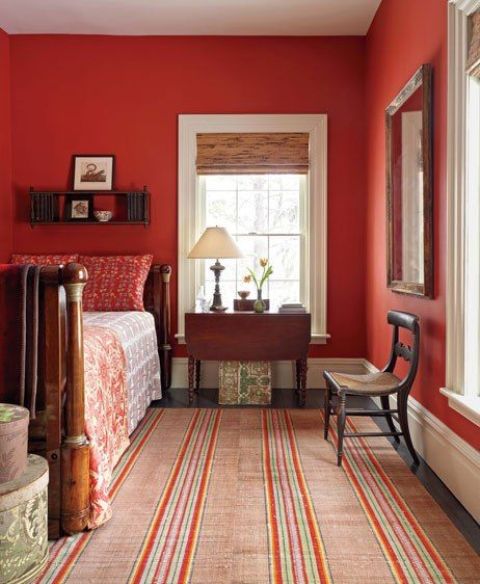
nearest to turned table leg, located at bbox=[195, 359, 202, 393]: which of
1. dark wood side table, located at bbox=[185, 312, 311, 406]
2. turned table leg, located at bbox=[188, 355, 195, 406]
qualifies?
turned table leg, located at bbox=[188, 355, 195, 406]

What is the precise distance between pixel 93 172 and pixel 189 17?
4.90 ft

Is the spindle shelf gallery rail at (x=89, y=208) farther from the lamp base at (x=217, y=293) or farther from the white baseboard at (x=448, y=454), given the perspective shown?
the white baseboard at (x=448, y=454)

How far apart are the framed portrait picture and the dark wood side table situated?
149cm

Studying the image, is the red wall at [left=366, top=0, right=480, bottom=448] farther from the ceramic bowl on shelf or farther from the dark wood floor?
the ceramic bowl on shelf

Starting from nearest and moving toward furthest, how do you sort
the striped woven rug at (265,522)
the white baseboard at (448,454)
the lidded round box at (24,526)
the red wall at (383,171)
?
the lidded round box at (24,526)
the striped woven rug at (265,522)
the white baseboard at (448,454)
the red wall at (383,171)

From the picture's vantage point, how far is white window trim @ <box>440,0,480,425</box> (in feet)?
8.11

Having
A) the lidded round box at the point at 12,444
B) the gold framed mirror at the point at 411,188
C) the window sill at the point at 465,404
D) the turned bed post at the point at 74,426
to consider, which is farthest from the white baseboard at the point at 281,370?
the lidded round box at the point at 12,444

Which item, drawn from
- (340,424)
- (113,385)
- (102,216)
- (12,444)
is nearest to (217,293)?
(102,216)

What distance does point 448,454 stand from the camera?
259 cm

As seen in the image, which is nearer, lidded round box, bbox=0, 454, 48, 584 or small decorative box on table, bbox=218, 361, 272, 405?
lidded round box, bbox=0, 454, 48, 584

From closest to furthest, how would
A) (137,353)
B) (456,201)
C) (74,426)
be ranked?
(74,426) < (456,201) < (137,353)

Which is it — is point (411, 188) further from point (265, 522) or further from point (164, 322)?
point (164, 322)

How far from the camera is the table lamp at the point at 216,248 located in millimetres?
4270

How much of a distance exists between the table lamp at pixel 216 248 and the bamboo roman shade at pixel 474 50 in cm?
227
